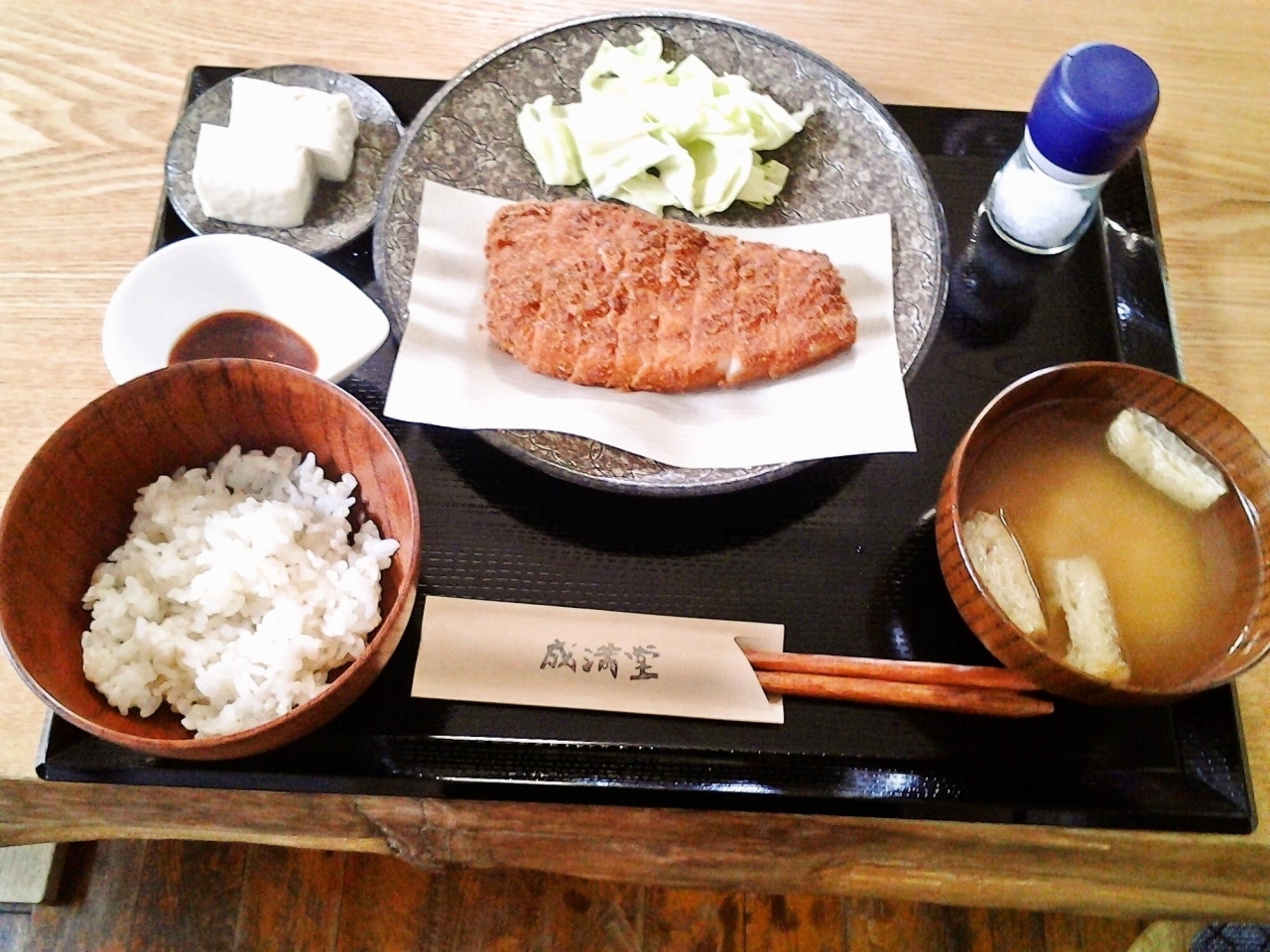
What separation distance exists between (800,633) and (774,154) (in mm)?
978

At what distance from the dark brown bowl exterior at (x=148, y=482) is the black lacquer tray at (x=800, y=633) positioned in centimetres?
20

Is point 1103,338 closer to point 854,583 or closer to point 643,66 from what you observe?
point 854,583

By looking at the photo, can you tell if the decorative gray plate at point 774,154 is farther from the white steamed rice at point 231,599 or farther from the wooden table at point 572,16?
the white steamed rice at point 231,599

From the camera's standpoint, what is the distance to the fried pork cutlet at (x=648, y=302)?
1.57 meters

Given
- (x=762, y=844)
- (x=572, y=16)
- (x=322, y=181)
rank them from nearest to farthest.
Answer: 1. (x=762, y=844)
2. (x=322, y=181)
3. (x=572, y=16)

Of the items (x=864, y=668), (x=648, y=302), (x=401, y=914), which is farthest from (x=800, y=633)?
(x=401, y=914)

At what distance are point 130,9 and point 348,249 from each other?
85 centimetres

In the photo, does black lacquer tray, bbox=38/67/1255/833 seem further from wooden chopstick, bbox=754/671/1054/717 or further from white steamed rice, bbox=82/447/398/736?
white steamed rice, bbox=82/447/398/736

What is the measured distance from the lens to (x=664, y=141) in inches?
69.6

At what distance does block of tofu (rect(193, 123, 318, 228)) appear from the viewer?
1608 millimetres

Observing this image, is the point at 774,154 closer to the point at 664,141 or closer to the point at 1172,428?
the point at 664,141

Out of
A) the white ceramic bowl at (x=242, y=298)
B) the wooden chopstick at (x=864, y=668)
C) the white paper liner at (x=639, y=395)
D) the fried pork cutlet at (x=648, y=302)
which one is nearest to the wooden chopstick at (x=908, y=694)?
the wooden chopstick at (x=864, y=668)

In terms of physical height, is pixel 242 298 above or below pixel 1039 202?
below

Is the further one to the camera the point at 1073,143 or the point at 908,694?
the point at 1073,143
